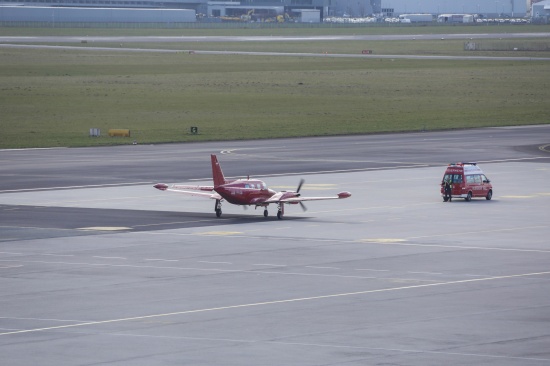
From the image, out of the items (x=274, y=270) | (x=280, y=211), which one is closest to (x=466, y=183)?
(x=280, y=211)

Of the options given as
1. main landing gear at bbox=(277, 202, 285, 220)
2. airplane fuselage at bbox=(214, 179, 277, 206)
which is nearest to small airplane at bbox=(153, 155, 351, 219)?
airplane fuselage at bbox=(214, 179, 277, 206)

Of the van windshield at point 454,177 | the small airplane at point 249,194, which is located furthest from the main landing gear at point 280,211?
the van windshield at point 454,177

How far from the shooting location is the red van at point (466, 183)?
3093 inches

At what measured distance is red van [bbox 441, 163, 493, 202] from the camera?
7856 cm

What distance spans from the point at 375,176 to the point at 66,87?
94.4 m

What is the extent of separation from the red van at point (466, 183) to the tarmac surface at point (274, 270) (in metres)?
1.36

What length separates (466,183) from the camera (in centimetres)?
7881

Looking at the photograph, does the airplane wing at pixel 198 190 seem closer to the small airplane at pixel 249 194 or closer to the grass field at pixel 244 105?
the small airplane at pixel 249 194

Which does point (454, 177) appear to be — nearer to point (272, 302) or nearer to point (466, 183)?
point (466, 183)

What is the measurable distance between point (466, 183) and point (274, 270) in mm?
31273

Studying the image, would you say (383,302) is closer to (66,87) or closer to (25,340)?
(25,340)

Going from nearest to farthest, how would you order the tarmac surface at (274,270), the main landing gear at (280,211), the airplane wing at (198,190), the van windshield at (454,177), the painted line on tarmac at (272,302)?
the tarmac surface at (274,270), the painted line on tarmac at (272,302), the main landing gear at (280,211), the airplane wing at (198,190), the van windshield at (454,177)

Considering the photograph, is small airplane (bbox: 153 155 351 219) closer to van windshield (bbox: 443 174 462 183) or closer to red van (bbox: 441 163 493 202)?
van windshield (bbox: 443 174 462 183)

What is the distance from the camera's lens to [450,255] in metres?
55.2
